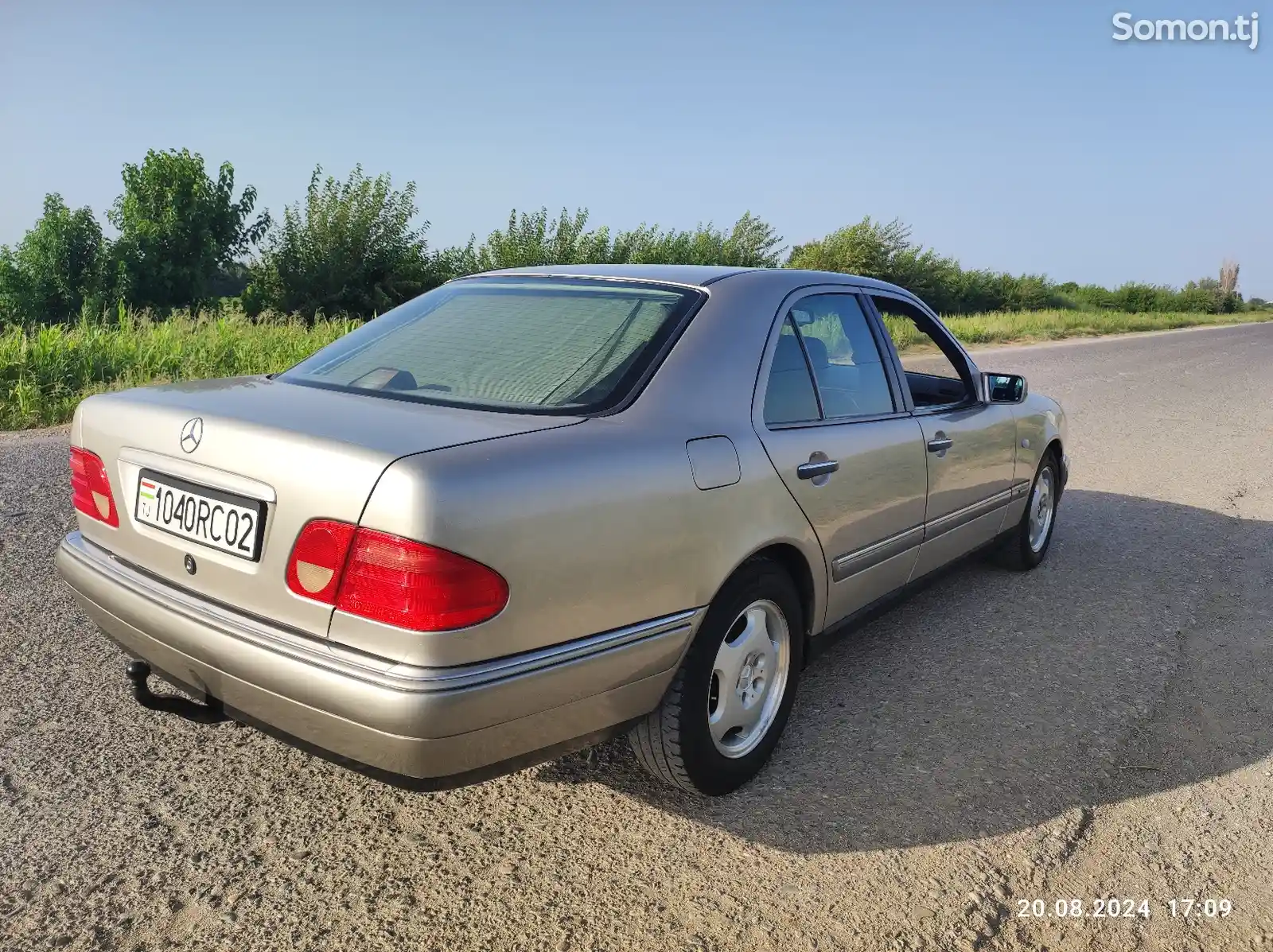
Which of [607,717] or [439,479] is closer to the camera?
[439,479]

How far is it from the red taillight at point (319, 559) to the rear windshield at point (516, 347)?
23.7 inches

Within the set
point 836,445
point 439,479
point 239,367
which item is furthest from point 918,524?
point 239,367

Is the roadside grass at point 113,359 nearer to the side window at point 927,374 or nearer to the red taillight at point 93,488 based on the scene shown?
the red taillight at point 93,488

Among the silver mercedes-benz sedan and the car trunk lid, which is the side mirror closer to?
the silver mercedes-benz sedan

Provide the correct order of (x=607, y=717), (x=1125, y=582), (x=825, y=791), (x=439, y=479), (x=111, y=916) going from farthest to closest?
(x=1125, y=582) → (x=825, y=791) → (x=607, y=717) → (x=111, y=916) → (x=439, y=479)

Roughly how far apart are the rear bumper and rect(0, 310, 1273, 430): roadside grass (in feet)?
14.7

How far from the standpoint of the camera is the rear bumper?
2018mm

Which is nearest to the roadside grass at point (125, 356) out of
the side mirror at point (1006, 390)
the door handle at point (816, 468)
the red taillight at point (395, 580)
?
the side mirror at point (1006, 390)

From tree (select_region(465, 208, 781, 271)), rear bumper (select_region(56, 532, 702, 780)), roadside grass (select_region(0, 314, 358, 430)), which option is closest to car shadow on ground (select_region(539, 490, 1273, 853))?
rear bumper (select_region(56, 532, 702, 780))

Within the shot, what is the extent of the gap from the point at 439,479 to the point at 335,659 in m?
0.46

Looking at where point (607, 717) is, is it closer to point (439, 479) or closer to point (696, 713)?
point (696, 713)

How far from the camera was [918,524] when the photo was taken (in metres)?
3.69
